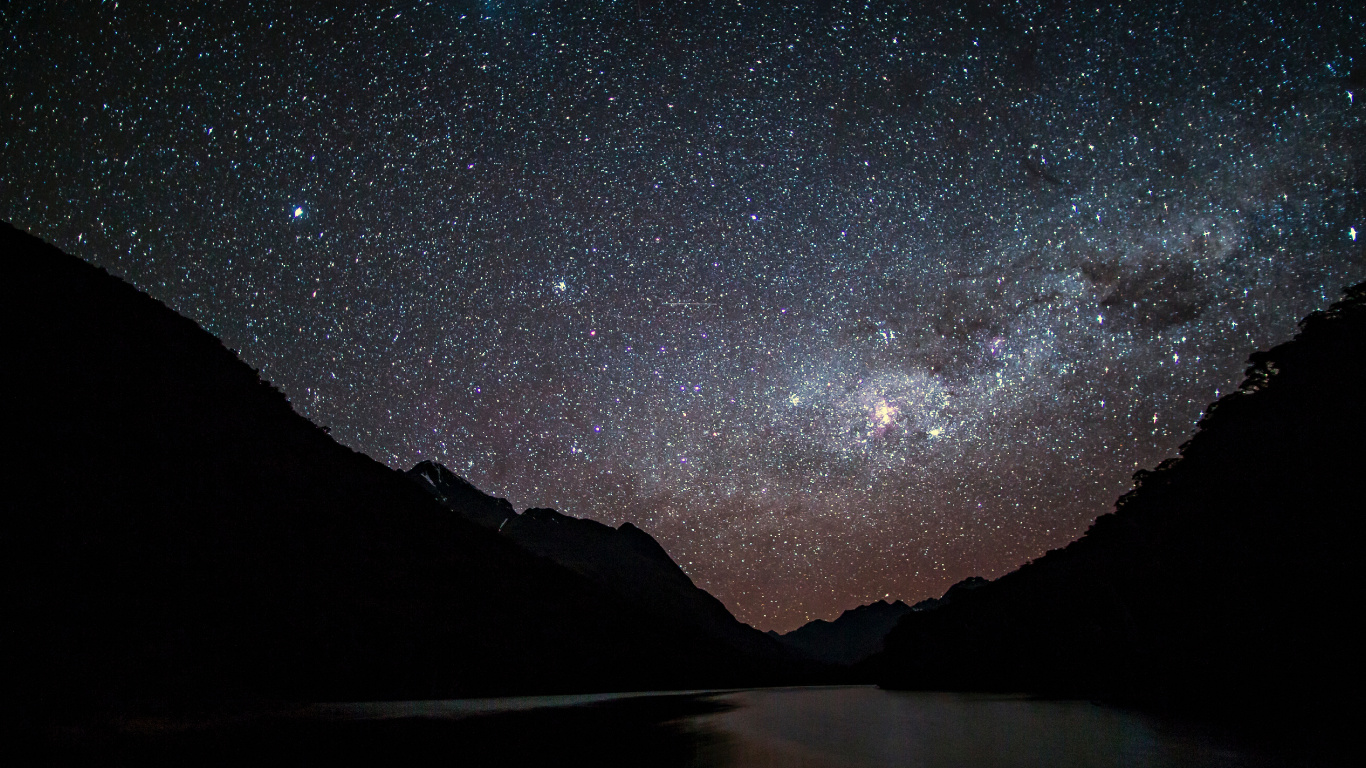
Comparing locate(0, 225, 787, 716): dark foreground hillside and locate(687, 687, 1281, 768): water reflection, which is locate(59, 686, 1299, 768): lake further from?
locate(0, 225, 787, 716): dark foreground hillside

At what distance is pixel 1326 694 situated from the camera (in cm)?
2430

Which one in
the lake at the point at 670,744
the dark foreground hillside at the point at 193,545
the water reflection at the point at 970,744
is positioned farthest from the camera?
the dark foreground hillside at the point at 193,545

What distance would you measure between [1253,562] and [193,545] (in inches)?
2525

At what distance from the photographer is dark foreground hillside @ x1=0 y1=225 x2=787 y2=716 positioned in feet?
106

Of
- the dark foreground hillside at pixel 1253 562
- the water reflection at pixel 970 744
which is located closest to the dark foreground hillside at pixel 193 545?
the water reflection at pixel 970 744

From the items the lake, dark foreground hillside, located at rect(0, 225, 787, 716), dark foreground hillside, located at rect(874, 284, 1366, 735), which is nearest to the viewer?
the lake

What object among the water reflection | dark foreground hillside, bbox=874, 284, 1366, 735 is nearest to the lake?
the water reflection

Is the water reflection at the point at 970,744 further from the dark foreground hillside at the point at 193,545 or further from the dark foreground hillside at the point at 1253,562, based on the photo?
the dark foreground hillside at the point at 193,545

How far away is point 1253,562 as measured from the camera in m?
33.2

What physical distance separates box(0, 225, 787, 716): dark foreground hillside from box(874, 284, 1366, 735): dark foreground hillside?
150ft

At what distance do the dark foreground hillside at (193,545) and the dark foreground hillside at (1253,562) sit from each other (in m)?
45.9

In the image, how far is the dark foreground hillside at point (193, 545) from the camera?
3219 centimetres

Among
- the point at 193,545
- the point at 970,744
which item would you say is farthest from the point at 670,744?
the point at 193,545

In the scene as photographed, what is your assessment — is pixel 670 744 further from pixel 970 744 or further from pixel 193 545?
pixel 193 545
